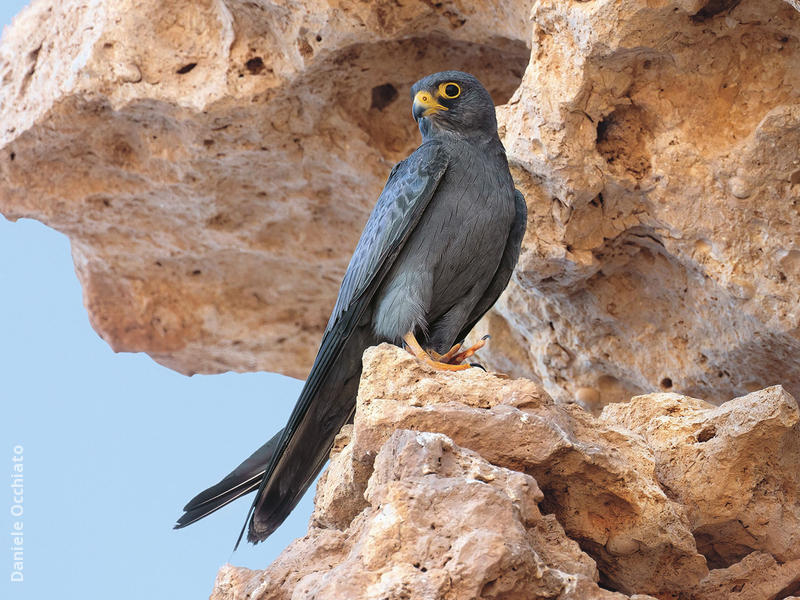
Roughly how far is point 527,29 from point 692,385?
241 centimetres

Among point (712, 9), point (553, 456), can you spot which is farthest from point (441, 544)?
→ point (712, 9)

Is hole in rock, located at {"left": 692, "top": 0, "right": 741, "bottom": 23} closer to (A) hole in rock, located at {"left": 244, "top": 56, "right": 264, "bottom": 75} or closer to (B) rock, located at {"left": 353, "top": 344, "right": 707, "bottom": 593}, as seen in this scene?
(B) rock, located at {"left": 353, "top": 344, "right": 707, "bottom": 593}

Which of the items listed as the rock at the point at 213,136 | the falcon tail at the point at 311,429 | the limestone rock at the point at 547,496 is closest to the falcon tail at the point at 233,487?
the falcon tail at the point at 311,429

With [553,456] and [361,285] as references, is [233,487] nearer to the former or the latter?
[361,285]

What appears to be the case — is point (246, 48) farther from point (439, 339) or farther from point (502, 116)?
point (439, 339)

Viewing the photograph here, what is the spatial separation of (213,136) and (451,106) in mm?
2191

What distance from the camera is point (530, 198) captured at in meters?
5.62

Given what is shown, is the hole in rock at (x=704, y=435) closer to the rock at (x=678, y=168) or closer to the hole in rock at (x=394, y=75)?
the rock at (x=678, y=168)

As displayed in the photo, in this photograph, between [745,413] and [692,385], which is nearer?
[745,413]

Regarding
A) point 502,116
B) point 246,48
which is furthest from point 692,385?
point 246,48

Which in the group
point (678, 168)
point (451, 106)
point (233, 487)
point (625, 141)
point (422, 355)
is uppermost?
point (451, 106)

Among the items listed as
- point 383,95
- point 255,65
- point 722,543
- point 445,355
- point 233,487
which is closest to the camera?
point 722,543

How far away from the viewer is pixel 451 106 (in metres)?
5.21

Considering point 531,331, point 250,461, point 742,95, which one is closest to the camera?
point 250,461
